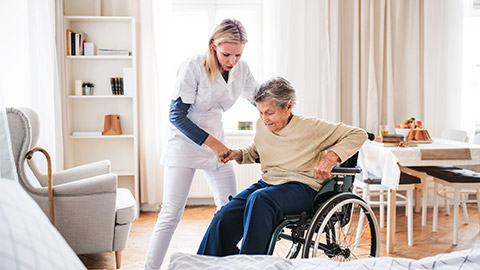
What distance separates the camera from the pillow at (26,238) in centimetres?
75

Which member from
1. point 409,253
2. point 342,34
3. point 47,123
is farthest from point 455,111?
point 47,123

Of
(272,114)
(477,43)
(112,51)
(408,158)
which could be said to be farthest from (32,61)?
(477,43)

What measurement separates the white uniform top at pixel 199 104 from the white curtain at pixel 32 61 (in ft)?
3.40

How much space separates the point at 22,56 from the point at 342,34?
9.13 feet

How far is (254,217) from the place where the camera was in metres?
1.71

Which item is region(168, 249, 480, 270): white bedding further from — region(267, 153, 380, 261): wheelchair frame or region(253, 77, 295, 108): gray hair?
region(253, 77, 295, 108): gray hair

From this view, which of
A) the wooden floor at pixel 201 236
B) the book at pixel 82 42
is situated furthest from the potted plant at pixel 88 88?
the wooden floor at pixel 201 236

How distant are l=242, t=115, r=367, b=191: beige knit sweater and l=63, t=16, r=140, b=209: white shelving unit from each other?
7.20 ft

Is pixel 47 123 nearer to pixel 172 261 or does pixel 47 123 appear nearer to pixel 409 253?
pixel 172 261

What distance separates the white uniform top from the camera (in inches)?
84.4

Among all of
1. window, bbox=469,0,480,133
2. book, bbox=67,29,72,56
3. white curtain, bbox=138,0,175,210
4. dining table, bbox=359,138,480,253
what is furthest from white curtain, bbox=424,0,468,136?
book, bbox=67,29,72,56

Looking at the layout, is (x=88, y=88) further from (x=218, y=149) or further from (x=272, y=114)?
(x=272, y=114)

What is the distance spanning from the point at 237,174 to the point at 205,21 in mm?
1535

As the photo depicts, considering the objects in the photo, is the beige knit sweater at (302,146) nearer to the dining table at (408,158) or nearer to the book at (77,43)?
the dining table at (408,158)
